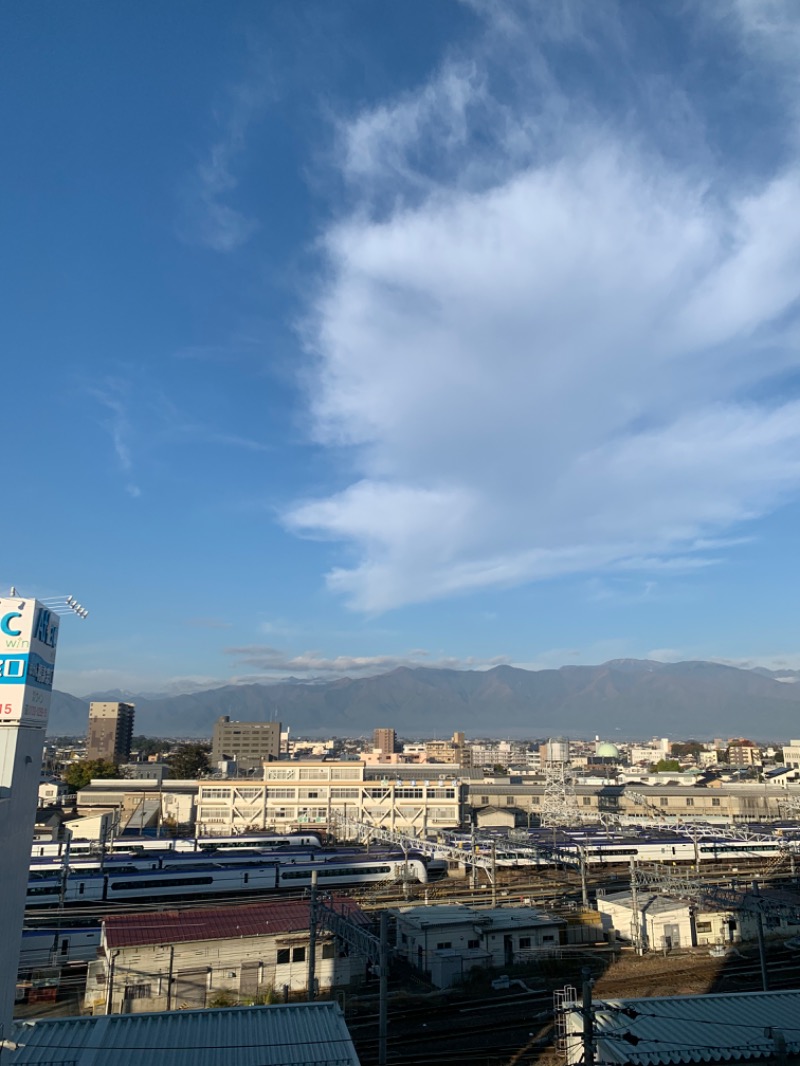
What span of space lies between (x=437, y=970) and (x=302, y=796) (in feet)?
121

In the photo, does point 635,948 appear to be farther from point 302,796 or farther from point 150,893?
point 302,796

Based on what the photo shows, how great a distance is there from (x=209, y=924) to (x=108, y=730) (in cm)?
14126

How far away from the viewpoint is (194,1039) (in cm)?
1176

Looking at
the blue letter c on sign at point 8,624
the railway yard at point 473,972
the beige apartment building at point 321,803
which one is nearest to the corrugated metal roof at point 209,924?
the railway yard at point 473,972

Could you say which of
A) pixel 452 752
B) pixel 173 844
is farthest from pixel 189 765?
pixel 173 844

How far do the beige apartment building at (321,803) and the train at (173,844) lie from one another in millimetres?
10650

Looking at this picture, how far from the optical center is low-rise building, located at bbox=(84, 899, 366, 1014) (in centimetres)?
1864

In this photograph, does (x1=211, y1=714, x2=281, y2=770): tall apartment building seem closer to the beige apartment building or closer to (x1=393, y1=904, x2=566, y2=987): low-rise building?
the beige apartment building

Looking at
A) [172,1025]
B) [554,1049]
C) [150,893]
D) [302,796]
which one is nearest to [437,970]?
[554,1049]

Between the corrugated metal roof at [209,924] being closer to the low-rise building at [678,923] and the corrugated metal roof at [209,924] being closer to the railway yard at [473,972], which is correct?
the railway yard at [473,972]

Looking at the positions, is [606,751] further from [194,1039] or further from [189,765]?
[194,1039]

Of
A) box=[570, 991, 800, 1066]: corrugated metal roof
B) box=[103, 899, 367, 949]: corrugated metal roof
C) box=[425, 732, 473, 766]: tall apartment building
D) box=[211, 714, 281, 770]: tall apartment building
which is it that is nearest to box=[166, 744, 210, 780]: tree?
box=[211, 714, 281, 770]: tall apartment building

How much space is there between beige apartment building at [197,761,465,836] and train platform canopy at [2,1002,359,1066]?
42997 mm

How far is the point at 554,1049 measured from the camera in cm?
1606
